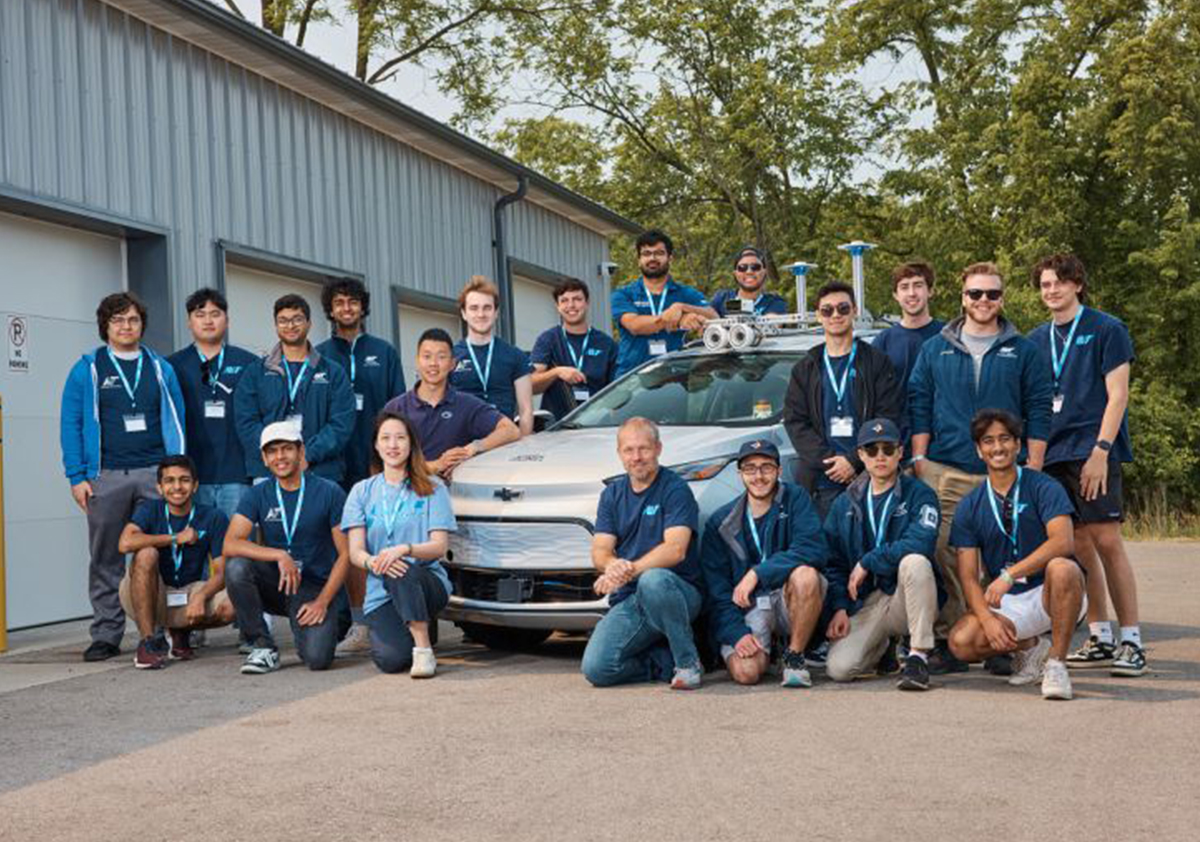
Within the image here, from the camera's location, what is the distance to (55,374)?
1127 cm

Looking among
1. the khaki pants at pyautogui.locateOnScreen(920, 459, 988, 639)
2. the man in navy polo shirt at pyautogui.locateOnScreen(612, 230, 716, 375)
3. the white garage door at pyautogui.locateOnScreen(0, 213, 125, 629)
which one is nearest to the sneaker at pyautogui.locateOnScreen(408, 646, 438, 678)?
the khaki pants at pyautogui.locateOnScreen(920, 459, 988, 639)

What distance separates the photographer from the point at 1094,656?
8148 mm

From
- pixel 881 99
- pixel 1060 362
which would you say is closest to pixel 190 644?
pixel 1060 362

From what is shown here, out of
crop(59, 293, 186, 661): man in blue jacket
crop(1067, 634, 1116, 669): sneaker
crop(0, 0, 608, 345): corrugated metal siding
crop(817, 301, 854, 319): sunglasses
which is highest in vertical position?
crop(0, 0, 608, 345): corrugated metal siding

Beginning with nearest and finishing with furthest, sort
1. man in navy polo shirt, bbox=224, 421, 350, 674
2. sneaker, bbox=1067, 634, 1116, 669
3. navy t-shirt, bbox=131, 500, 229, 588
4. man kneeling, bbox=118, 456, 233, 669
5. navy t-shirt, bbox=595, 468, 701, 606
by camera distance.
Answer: navy t-shirt, bbox=595, 468, 701, 606
sneaker, bbox=1067, 634, 1116, 669
man in navy polo shirt, bbox=224, 421, 350, 674
man kneeling, bbox=118, 456, 233, 669
navy t-shirt, bbox=131, 500, 229, 588

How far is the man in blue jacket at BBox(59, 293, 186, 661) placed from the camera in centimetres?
898

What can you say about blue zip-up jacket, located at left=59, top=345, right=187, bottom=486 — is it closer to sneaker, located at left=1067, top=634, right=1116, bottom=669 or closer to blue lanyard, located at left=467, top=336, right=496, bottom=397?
blue lanyard, located at left=467, top=336, right=496, bottom=397

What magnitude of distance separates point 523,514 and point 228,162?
6.29 metres

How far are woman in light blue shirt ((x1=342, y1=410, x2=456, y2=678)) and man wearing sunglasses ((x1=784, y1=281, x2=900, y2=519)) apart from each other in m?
1.93

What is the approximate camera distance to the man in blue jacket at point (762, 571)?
759cm

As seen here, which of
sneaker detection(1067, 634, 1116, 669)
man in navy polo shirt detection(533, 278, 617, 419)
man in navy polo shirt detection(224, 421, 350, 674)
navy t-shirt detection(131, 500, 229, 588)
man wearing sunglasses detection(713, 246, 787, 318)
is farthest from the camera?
man wearing sunglasses detection(713, 246, 787, 318)

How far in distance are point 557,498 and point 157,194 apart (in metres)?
5.49

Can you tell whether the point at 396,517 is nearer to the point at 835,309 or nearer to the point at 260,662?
the point at 260,662

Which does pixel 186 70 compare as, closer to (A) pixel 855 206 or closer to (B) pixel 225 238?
(B) pixel 225 238
